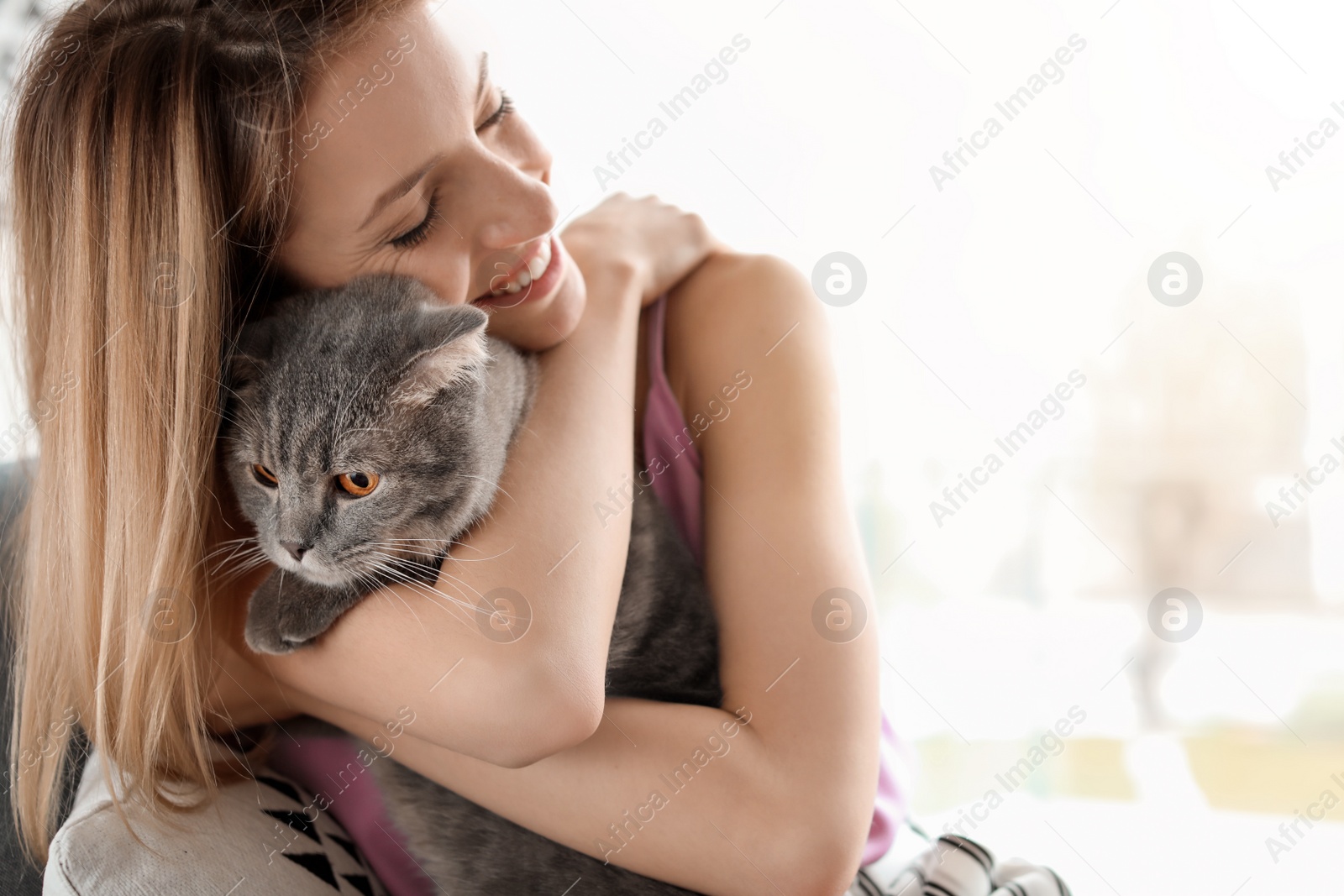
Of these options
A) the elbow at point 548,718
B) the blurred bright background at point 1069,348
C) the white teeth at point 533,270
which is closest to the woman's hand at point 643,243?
the white teeth at point 533,270

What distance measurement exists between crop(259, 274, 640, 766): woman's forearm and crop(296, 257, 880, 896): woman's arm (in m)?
0.08

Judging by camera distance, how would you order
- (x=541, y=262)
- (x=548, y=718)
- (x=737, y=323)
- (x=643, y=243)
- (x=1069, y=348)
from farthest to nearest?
1. (x=1069, y=348)
2. (x=643, y=243)
3. (x=737, y=323)
4. (x=541, y=262)
5. (x=548, y=718)

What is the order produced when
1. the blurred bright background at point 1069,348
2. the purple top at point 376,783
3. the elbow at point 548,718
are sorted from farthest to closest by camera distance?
the blurred bright background at point 1069,348
the purple top at point 376,783
the elbow at point 548,718

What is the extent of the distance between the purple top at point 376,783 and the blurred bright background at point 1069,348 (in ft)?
1.55

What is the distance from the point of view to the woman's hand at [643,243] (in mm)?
1132

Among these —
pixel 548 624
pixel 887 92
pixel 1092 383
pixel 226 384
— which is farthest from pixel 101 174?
pixel 1092 383

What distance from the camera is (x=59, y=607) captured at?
0.93m

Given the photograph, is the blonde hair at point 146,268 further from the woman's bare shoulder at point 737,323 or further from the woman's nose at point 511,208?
the woman's bare shoulder at point 737,323

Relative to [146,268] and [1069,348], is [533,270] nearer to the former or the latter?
[146,268]

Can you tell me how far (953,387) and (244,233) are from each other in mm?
1491

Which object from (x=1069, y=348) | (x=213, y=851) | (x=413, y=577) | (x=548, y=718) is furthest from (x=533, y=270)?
(x=1069, y=348)

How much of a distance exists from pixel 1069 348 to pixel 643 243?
117cm

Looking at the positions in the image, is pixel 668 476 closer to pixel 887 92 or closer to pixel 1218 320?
pixel 887 92

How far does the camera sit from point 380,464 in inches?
35.1
